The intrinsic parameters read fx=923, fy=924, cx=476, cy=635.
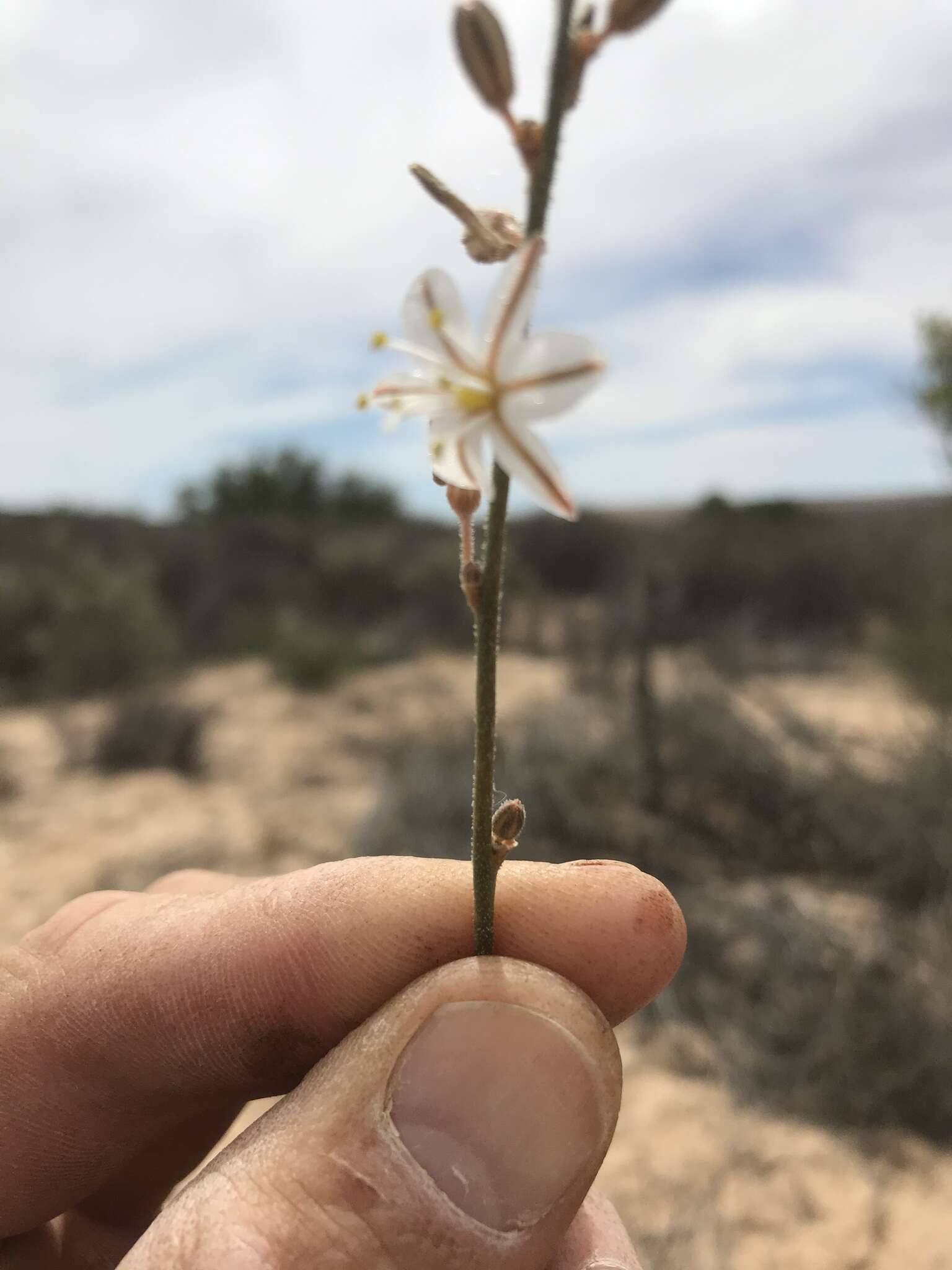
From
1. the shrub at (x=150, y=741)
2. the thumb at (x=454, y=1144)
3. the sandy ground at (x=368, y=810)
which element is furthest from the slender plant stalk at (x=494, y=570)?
the shrub at (x=150, y=741)

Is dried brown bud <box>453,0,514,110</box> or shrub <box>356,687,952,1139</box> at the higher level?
dried brown bud <box>453,0,514,110</box>

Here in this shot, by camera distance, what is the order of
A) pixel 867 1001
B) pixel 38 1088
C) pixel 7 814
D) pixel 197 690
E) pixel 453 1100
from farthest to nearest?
pixel 197 690
pixel 7 814
pixel 867 1001
pixel 38 1088
pixel 453 1100

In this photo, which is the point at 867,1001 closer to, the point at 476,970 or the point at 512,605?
the point at 476,970

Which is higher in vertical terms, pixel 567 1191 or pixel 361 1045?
pixel 361 1045

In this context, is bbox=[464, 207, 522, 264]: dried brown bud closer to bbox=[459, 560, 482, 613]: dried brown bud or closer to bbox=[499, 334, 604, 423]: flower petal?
bbox=[499, 334, 604, 423]: flower petal

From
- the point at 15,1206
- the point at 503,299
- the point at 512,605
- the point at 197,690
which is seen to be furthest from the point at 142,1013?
the point at 512,605

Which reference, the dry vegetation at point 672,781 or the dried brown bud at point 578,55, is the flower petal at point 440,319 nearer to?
the dried brown bud at point 578,55

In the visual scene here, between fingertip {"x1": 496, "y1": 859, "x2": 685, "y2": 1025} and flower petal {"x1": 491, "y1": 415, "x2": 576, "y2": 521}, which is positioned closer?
flower petal {"x1": 491, "y1": 415, "x2": 576, "y2": 521}

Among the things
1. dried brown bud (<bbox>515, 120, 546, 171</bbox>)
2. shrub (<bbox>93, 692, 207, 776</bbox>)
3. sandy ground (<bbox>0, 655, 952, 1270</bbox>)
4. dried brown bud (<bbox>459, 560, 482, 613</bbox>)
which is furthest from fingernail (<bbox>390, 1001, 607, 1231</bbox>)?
shrub (<bbox>93, 692, 207, 776</bbox>)
